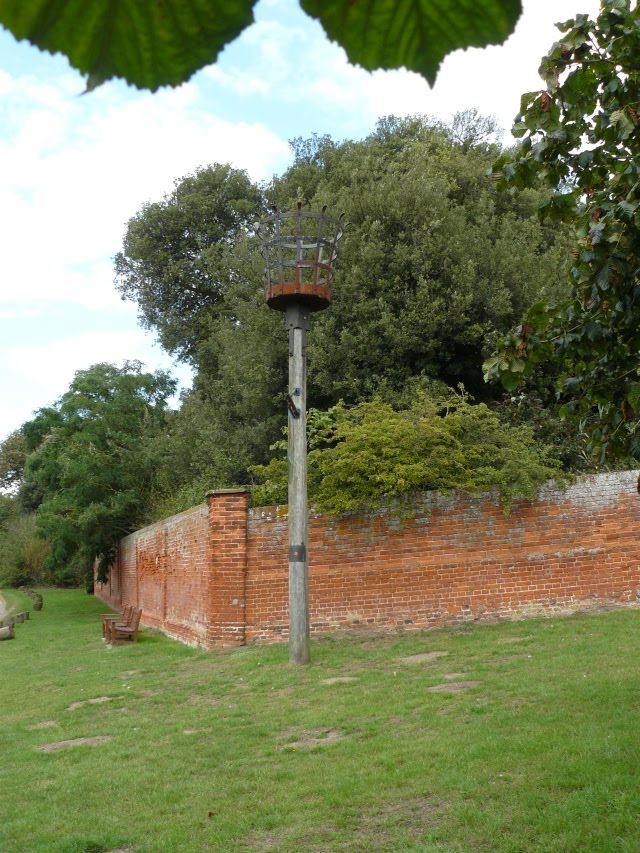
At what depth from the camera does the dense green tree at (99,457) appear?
26016 mm

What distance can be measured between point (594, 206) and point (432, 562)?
8.42 meters

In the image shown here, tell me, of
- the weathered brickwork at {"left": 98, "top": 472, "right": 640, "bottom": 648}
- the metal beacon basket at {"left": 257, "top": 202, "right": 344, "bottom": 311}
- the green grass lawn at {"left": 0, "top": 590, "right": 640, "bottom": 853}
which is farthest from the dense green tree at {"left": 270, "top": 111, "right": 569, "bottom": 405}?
the green grass lawn at {"left": 0, "top": 590, "right": 640, "bottom": 853}

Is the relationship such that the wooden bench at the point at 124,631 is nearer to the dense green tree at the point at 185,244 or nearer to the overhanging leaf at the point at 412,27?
the dense green tree at the point at 185,244

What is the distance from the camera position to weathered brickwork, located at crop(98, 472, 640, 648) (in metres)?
12.2

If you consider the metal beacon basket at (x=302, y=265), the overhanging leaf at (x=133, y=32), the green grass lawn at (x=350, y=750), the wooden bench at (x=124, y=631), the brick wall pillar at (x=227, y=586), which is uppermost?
the metal beacon basket at (x=302, y=265)

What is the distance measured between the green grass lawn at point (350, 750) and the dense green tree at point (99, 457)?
48.3 feet

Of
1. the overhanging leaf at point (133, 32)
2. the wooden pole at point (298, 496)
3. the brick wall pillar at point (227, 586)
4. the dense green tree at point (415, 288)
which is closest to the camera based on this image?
the overhanging leaf at point (133, 32)

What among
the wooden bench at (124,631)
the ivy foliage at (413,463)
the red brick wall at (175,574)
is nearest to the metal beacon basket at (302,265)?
the ivy foliage at (413,463)

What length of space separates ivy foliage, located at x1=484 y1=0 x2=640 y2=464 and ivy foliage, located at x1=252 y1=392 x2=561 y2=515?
6.95 meters

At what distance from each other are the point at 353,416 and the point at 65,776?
330 inches

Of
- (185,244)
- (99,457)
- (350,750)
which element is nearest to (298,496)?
(350,750)

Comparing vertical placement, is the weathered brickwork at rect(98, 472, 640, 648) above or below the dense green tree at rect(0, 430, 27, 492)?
below

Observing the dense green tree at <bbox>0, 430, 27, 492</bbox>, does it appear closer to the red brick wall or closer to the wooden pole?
the red brick wall

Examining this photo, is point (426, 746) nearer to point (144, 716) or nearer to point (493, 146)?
point (144, 716)
